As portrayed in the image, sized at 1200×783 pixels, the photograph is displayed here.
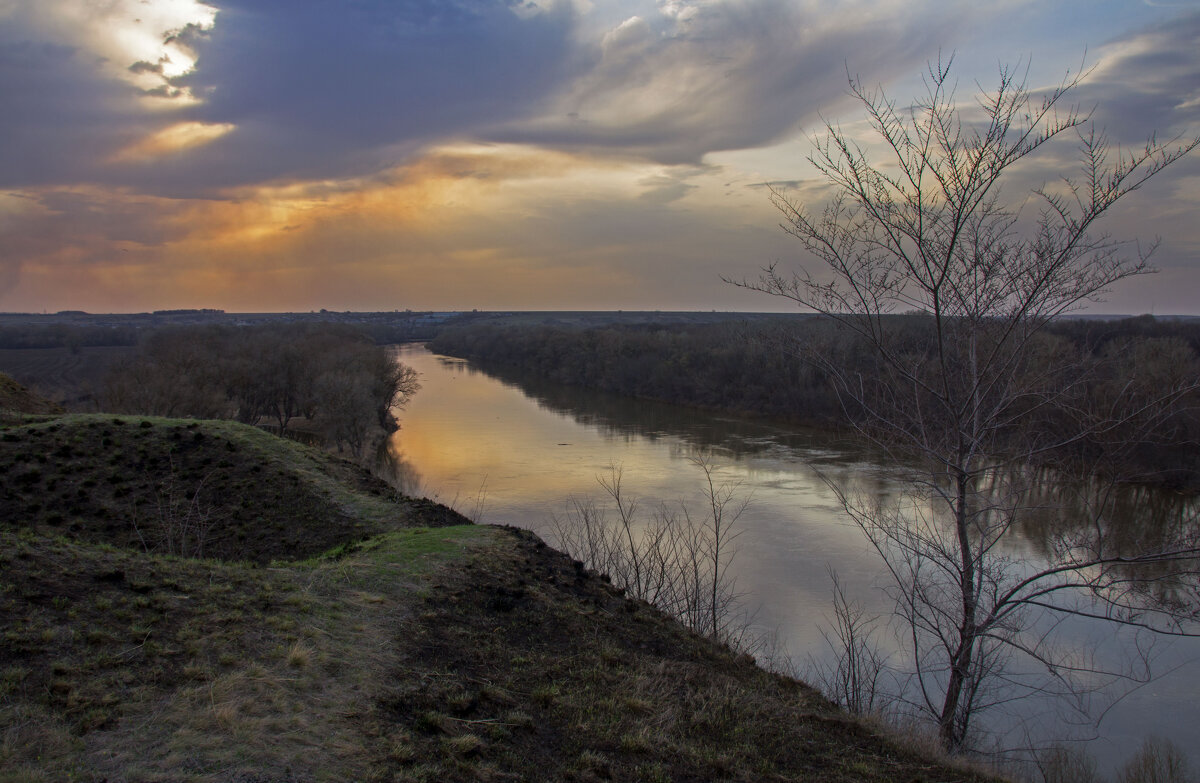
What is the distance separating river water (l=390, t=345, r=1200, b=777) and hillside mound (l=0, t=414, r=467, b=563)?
22.7 feet

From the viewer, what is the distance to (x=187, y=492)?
10.7 m

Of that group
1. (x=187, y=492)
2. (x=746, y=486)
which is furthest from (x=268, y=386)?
(x=187, y=492)

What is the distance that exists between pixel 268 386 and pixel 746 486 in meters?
24.9

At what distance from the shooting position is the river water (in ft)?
35.9

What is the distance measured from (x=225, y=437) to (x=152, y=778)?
35.2ft

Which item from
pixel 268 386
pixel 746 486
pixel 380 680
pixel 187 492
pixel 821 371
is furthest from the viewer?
pixel 268 386

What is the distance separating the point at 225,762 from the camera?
359cm

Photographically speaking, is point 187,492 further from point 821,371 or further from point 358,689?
point 821,371

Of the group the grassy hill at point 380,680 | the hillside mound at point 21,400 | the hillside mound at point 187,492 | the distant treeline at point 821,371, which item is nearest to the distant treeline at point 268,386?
the hillside mound at point 21,400

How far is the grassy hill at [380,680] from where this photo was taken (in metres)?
3.76

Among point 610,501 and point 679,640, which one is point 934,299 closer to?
point 679,640

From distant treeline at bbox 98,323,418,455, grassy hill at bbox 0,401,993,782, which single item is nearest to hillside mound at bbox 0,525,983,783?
grassy hill at bbox 0,401,993,782

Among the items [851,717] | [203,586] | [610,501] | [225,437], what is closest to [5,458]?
[225,437]

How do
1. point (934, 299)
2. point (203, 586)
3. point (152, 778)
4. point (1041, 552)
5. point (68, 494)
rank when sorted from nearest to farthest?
point (152, 778) < point (203, 586) < point (934, 299) < point (68, 494) < point (1041, 552)
